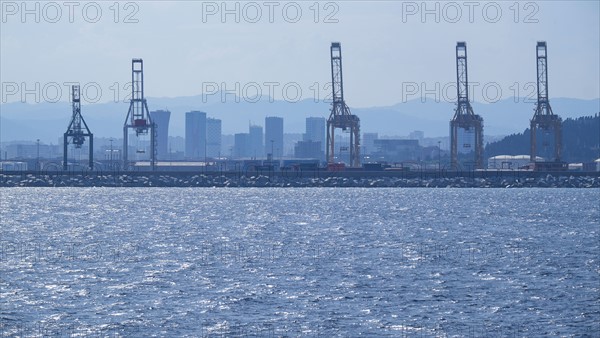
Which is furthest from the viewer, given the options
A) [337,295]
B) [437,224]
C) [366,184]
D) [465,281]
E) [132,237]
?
[366,184]

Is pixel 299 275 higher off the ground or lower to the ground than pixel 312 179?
lower

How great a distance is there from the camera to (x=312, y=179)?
120 metres

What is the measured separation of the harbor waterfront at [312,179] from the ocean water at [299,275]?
49554 mm

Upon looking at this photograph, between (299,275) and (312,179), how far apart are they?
8432cm

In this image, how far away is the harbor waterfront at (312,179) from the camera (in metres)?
119

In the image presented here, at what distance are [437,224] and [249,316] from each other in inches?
1359

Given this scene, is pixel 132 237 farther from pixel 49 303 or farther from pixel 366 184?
pixel 366 184

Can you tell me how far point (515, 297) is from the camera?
31234mm

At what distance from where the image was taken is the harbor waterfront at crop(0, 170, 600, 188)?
391 ft

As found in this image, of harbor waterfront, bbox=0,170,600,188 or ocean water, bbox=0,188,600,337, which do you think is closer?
ocean water, bbox=0,188,600,337

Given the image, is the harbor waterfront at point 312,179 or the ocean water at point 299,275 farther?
the harbor waterfront at point 312,179

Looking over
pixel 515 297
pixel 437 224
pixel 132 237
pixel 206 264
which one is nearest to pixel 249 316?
pixel 515 297

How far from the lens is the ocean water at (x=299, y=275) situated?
88.5ft

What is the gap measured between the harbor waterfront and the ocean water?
4955 centimetres
